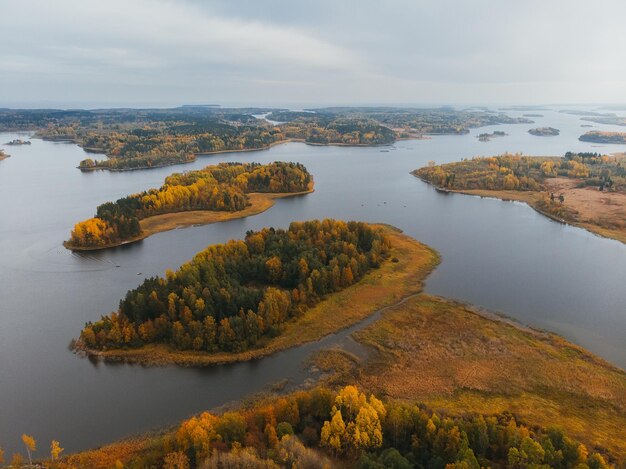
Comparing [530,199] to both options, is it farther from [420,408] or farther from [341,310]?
[420,408]

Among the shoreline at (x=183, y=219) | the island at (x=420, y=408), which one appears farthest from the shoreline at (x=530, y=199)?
the shoreline at (x=183, y=219)

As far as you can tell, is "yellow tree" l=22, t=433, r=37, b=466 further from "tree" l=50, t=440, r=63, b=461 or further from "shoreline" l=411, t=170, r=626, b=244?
"shoreline" l=411, t=170, r=626, b=244

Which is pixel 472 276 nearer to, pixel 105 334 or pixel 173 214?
pixel 105 334

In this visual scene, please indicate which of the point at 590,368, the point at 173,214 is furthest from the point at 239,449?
the point at 173,214

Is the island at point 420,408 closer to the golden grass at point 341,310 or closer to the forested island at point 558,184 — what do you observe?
the golden grass at point 341,310

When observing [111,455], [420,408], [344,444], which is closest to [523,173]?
[420,408]

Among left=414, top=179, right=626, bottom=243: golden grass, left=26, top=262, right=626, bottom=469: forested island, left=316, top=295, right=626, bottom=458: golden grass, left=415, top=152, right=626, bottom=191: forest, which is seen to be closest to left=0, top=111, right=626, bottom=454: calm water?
left=414, top=179, right=626, bottom=243: golden grass
